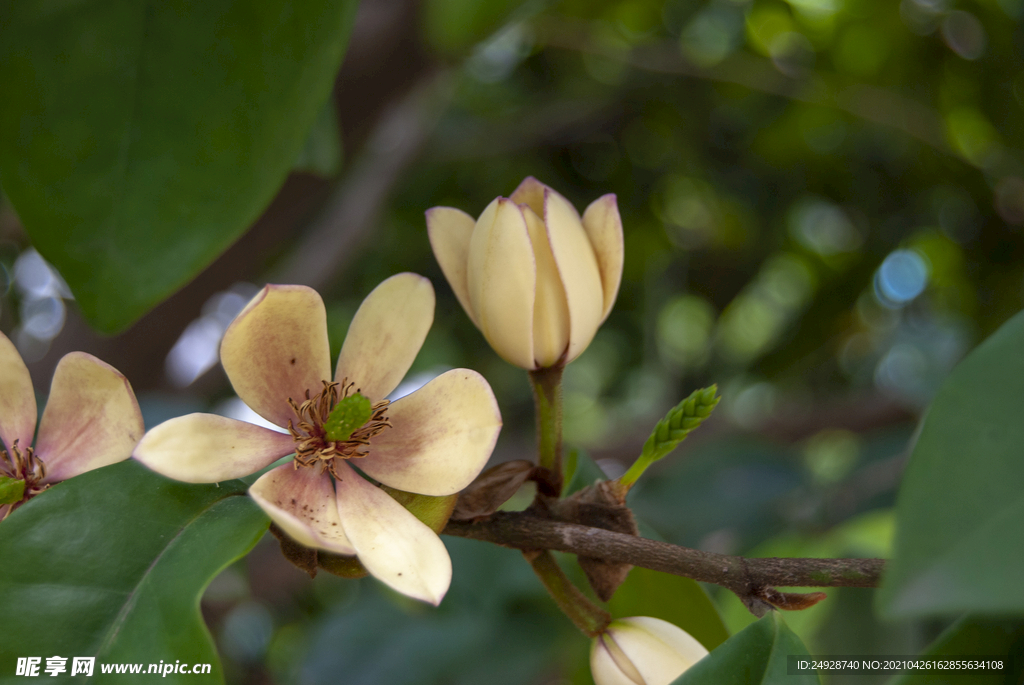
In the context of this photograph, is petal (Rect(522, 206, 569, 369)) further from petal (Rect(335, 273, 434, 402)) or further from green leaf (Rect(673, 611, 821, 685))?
green leaf (Rect(673, 611, 821, 685))

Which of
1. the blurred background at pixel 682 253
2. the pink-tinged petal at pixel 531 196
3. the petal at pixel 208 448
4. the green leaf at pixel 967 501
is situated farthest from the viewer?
the blurred background at pixel 682 253

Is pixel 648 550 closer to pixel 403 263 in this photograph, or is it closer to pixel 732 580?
pixel 732 580

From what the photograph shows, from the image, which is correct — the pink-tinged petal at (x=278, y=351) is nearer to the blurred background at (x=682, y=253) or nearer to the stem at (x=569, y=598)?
the stem at (x=569, y=598)

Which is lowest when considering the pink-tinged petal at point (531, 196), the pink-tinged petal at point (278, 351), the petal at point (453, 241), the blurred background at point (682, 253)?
the blurred background at point (682, 253)

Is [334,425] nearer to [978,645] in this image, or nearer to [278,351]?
[278,351]

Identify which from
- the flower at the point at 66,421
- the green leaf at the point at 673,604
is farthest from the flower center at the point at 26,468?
the green leaf at the point at 673,604

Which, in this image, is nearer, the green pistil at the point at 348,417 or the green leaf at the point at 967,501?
the green leaf at the point at 967,501


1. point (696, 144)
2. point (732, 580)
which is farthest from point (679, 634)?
point (696, 144)

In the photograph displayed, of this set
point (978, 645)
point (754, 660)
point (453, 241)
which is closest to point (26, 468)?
point (453, 241)
